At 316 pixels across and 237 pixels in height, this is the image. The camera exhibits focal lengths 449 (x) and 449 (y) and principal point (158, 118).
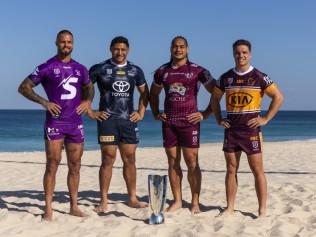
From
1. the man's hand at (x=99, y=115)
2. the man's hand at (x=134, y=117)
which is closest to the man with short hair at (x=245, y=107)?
the man's hand at (x=134, y=117)

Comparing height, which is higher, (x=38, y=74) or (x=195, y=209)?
(x=38, y=74)

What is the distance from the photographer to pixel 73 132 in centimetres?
559

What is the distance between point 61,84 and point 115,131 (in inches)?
40.8

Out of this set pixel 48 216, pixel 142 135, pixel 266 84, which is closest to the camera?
pixel 266 84

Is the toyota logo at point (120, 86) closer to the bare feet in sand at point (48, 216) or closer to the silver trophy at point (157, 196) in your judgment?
the silver trophy at point (157, 196)

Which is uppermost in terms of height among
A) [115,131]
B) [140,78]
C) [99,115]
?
[140,78]

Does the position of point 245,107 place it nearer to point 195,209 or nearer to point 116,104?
point 195,209

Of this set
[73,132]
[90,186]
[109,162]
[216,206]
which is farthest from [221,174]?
[73,132]

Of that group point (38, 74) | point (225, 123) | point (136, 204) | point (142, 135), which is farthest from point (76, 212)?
point (142, 135)

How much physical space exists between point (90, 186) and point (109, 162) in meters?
2.85

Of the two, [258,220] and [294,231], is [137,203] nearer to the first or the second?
[258,220]

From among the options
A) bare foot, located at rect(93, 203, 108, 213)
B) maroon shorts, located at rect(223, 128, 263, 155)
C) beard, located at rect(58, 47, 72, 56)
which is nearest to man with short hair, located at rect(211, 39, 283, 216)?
maroon shorts, located at rect(223, 128, 263, 155)

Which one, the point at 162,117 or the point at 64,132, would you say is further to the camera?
the point at 162,117

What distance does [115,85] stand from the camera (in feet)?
19.7
